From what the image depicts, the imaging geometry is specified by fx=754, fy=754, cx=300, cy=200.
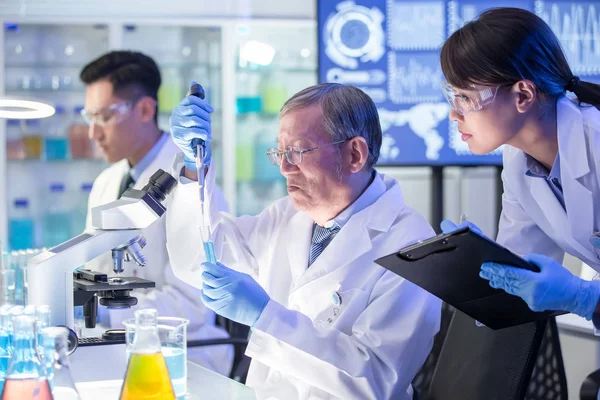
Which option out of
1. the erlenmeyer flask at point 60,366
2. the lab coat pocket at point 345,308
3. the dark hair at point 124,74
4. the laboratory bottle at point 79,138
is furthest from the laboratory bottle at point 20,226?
the erlenmeyer flask at point 60,366

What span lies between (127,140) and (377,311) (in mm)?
1694

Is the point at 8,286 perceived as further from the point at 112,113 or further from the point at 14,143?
the point at 14,143

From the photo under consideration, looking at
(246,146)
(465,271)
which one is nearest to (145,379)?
(465,271)

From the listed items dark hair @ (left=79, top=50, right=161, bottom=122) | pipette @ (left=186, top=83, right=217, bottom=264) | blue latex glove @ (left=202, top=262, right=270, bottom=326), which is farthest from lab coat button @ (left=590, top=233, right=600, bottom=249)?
dark hair @ (left=79, top=50, right=161, bottom=122)

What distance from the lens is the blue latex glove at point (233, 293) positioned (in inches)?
61.0

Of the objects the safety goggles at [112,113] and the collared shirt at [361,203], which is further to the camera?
the safety goggles at [112,113]

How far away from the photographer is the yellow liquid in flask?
100 centimetres

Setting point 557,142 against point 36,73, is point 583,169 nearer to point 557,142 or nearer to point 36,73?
point 557,142

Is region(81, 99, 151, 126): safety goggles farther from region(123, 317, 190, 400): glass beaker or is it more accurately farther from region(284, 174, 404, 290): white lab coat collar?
region(123, 317, 190, 400): glass beaker

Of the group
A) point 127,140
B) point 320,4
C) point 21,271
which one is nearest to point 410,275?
point 21,271

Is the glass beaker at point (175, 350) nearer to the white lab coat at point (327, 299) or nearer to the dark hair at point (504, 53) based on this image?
the white lab coat at point (327, 299)

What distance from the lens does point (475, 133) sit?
70.1 inches

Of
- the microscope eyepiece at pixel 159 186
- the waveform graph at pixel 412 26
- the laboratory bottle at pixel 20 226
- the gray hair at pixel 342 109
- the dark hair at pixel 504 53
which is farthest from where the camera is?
the laboratory bottle at pixel 20 226

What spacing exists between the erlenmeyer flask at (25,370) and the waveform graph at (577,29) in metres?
3.36
